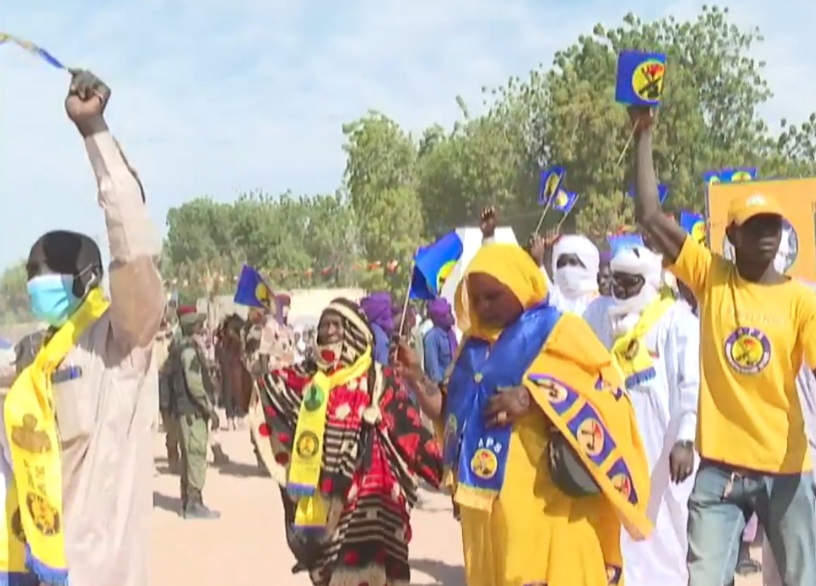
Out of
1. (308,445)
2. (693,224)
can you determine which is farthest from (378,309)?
(693,224)

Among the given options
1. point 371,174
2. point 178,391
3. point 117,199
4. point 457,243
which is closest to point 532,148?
point 371,174

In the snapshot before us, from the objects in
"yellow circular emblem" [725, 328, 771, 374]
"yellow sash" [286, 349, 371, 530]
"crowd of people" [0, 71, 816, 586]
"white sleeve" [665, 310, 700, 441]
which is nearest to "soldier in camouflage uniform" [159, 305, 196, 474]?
"crowd of people" [0, 71, 816, 586]

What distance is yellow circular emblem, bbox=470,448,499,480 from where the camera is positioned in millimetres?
4645

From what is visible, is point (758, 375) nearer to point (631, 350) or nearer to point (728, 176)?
point (631, 350)

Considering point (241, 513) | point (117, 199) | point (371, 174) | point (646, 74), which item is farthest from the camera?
point (371, 174)

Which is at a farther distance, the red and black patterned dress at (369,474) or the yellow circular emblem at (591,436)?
the red and black patterned dress at (369,474)

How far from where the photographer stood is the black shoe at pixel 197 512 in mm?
12430

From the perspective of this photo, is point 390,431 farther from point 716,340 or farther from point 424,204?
point 424,204

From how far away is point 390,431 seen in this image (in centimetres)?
636

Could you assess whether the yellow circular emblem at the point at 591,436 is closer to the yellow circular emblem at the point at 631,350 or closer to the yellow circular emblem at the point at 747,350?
the yellow circular emblem at the point at 747,350

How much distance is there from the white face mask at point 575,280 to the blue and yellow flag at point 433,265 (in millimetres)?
1988

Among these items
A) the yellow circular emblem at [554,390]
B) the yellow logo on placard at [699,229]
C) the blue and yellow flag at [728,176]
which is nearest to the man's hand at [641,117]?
the yellow circular emblem at [554,390]

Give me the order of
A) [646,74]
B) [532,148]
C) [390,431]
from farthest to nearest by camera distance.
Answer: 1. [532,148]
2. [390,431]
3. [646,74]

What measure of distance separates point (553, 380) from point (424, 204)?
156ft
